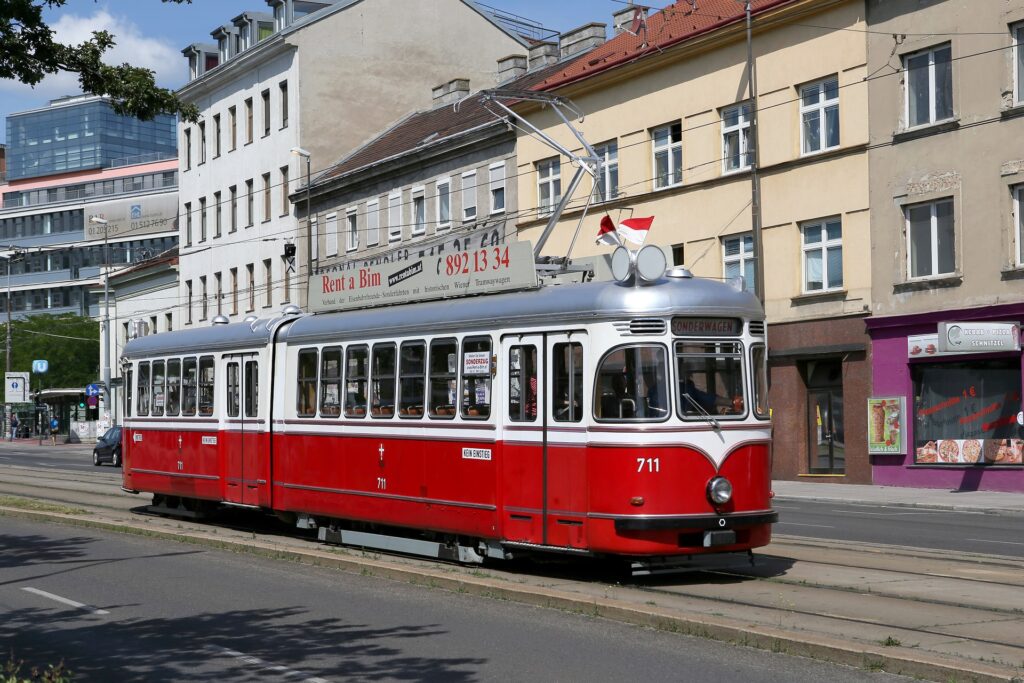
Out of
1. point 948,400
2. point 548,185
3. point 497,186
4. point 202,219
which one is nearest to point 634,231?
point 948,400

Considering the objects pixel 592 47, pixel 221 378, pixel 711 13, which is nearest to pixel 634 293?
pixel 221 378

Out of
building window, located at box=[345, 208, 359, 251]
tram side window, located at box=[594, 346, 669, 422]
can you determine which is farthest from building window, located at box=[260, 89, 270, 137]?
tram side window, located at box=[594, 346, 669, 422]

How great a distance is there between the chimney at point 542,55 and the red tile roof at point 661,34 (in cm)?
667

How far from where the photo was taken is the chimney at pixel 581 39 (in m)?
46.9

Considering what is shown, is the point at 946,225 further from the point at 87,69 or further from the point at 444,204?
the point at 87,69

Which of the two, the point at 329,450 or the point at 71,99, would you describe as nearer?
the point at 329,450

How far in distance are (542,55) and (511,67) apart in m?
2.86

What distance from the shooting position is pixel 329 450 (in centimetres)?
1689

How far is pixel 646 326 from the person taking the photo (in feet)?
41.9

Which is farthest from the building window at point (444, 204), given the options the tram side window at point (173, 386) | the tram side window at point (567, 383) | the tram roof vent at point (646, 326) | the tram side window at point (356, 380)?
the tram roof vent at point (646, 326)

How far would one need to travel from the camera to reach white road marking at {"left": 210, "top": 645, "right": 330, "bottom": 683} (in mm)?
8811

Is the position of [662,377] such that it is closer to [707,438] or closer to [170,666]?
[707,438]

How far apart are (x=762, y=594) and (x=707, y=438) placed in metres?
1.51

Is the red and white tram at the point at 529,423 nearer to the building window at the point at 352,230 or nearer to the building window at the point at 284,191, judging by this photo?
the building window at the point at 352,230
